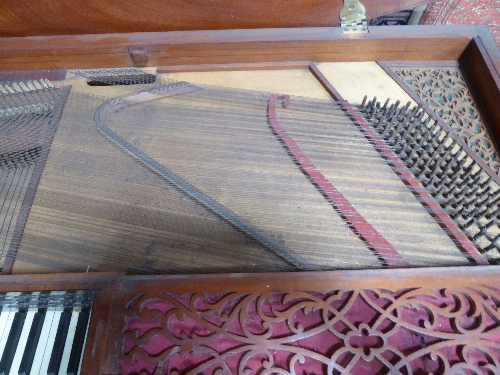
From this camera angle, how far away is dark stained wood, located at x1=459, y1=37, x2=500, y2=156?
1.80 m

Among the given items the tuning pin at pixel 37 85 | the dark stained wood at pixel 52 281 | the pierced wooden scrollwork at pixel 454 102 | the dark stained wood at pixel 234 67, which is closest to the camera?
the dark stained wood at pixel 52 281

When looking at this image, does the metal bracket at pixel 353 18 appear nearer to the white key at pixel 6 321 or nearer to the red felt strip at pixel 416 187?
the red felt strip at pixel 416 187

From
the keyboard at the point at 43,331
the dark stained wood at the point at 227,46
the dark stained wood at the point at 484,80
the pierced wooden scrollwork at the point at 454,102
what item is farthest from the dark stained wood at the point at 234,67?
the keyboard at the point at 43,331

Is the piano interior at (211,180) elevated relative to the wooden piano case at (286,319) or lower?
elevated

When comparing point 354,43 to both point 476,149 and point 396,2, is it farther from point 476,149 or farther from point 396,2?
point 476,149

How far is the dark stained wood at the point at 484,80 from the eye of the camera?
1.80m

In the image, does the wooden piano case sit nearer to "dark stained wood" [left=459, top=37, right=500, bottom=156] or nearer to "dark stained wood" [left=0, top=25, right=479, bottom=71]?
"dark stained wood" [left=459, top=37, right=500, bottom=156]

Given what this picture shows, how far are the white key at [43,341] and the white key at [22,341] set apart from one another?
1.7 inches

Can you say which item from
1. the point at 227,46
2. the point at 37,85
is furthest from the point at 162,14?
the point at 37,85

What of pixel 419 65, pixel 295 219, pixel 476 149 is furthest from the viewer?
pixel 419 65

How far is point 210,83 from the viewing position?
1993 millimetres

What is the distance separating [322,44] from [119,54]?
101 centimetres

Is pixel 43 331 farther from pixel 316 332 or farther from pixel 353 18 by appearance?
pixel 353 18

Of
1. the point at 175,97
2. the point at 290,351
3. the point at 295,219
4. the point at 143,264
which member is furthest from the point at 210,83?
the point at 290,351
